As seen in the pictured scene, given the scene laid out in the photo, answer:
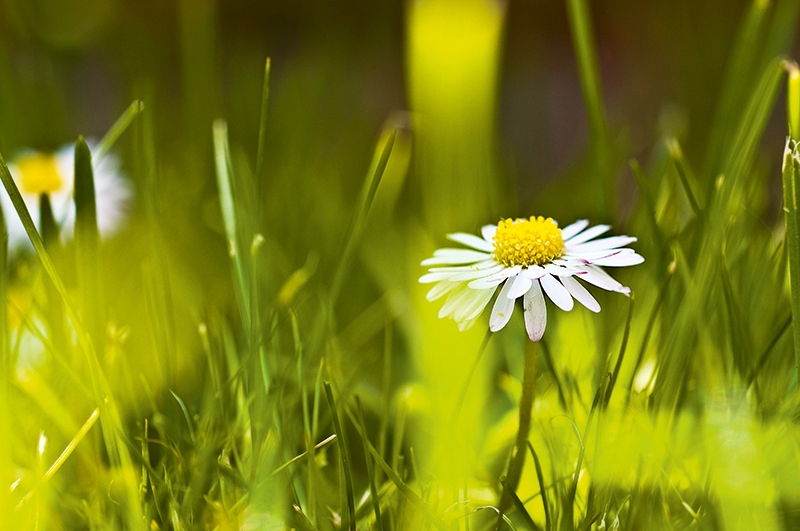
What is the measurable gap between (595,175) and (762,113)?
4.1 inches

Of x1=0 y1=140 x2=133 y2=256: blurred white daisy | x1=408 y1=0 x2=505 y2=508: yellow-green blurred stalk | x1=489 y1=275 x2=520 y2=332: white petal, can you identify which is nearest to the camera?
x1=489 y1=275 x2=520 y2=332: white petal

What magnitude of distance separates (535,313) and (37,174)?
0.55m

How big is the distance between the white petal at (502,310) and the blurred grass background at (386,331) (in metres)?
0.04

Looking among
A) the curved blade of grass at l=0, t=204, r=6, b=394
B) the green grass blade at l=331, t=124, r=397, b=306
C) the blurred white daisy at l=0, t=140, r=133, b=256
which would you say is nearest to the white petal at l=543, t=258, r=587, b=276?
the green grass blade at l=331, t=124, r=397, b=306

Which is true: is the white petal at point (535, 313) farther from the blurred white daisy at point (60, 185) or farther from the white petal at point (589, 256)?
the blurred white daisy at point (60, 185)

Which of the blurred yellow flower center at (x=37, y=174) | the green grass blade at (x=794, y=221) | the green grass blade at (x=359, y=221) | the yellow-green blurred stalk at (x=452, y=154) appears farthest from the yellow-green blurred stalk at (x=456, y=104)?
the blurred yellow flower center at (x=37, y=174)

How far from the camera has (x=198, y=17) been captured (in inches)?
29.3

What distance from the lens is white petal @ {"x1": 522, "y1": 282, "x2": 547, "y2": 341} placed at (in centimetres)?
25

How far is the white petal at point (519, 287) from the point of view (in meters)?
0.25

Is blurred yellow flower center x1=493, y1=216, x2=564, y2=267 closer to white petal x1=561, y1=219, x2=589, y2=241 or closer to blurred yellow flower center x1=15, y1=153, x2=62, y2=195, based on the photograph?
white petal x1=561, y1=219, x2=589, y2=241

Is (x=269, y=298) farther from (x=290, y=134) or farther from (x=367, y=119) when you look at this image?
(x=367, y=119)

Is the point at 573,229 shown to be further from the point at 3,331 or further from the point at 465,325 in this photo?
the point at 3,331

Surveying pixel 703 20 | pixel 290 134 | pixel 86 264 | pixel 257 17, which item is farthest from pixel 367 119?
pixel 86 264

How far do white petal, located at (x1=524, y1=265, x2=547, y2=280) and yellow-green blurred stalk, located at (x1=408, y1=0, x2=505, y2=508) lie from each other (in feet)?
0.31
